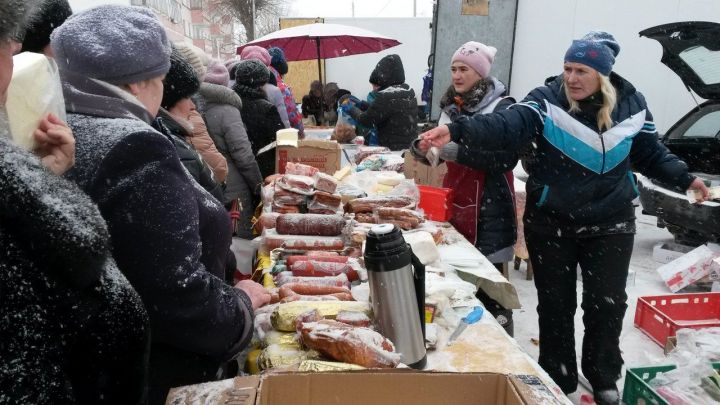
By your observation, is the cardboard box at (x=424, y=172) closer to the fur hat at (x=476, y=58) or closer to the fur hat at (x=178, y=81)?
the fur hat at (x=476, y=58)

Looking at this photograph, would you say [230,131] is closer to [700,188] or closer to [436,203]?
[436,203]

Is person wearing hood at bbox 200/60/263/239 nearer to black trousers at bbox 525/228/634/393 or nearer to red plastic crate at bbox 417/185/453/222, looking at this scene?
red plastic crate at bbox 417/185/453/222

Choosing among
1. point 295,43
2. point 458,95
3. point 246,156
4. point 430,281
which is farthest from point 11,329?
point 295,43

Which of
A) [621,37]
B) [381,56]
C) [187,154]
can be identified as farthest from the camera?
[381,56]

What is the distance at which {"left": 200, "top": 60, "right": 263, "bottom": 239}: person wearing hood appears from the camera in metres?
4.37

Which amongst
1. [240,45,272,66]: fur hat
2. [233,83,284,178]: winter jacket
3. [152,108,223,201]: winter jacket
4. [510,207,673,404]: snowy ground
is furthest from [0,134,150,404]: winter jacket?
[240,45,272,66]: fur hat

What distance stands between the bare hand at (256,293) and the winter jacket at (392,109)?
445 centimetres

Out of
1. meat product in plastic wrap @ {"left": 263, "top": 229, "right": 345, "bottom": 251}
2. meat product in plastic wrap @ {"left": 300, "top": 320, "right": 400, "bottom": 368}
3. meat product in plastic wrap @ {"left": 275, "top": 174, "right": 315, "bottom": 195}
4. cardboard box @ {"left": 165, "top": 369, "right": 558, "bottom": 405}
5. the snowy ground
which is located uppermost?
cardboard box @ {"left": 165, "top": 369, "right": 558, "bottom": 405}

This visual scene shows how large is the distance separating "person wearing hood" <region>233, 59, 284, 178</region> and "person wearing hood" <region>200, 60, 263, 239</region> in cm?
56

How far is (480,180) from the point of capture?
3.35m

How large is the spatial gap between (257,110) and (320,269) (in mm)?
3186

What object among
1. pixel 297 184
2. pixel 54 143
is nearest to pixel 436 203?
pixel 297 184

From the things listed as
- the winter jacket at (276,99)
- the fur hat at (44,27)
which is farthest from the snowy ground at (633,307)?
the fur hat at (44,27)

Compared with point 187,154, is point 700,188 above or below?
below
